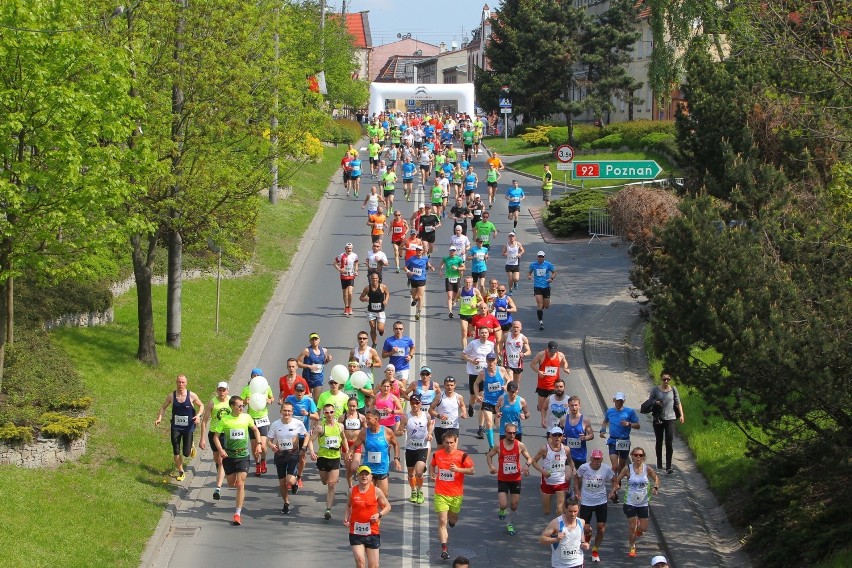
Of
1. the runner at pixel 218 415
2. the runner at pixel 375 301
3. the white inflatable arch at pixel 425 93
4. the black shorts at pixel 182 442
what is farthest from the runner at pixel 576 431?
the white inflatable arch at pixel 425 93

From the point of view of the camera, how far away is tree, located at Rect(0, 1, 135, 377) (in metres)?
16.0

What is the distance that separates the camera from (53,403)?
17.5 meters

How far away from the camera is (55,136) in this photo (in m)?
16.4

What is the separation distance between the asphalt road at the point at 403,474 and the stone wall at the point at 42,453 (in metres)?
1.70

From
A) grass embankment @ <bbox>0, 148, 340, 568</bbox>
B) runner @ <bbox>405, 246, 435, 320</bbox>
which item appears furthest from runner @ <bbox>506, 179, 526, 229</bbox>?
runner @ <bbox>405, 246, 435, 320</bbox>

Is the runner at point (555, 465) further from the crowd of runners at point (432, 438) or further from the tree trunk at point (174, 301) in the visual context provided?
the tree trunk at point (174, 301)

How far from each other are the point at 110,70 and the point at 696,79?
13138mm

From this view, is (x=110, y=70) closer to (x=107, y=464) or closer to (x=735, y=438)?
(x=107, y=464)

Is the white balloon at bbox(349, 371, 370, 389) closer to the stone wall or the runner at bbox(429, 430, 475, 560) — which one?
the runner at bbox(429, 430, 475, 560)

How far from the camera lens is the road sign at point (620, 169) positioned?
31328 mm

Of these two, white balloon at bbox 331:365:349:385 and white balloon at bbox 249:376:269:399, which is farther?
white balloon at bbox 331:365:349:385

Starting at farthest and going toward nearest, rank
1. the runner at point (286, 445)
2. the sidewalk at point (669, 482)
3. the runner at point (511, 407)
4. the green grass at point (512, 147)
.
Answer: the green grass at point (512, 147) < the runner at point (511, 407) < the runner at point (286, 445) < the sidewalk at point (669, 482)

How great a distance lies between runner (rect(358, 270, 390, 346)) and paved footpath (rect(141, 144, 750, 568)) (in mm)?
927

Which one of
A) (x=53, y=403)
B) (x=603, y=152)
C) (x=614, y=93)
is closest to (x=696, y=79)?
(x=53, y=403)
